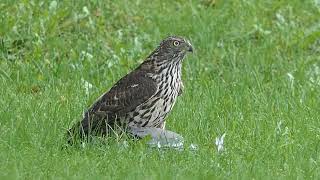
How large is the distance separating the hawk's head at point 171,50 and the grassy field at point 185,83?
0.69 meters

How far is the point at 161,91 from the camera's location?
10070 mm

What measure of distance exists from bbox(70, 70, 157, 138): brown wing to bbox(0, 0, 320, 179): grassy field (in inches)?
11.1

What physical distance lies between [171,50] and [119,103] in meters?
0.77

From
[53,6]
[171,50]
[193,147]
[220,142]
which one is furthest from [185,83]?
[193,147]

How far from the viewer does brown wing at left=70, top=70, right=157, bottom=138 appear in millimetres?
10014

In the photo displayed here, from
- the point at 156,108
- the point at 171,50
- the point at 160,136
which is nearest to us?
the point at 160,136

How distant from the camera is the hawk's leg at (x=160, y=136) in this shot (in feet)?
31.3

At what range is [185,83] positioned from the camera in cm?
1283

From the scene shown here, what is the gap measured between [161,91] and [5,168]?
1.94 m

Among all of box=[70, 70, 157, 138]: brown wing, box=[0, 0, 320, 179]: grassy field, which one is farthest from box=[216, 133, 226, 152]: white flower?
box=[70, 70, 157, 138]: brown wing

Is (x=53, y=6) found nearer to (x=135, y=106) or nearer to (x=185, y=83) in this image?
(x=185, y=83)

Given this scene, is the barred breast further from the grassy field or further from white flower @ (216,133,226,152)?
white flower @ (216,133,226,152)

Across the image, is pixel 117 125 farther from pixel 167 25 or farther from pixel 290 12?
pixel 290 12

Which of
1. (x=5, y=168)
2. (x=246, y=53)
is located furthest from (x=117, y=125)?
(x=246, y=53)
